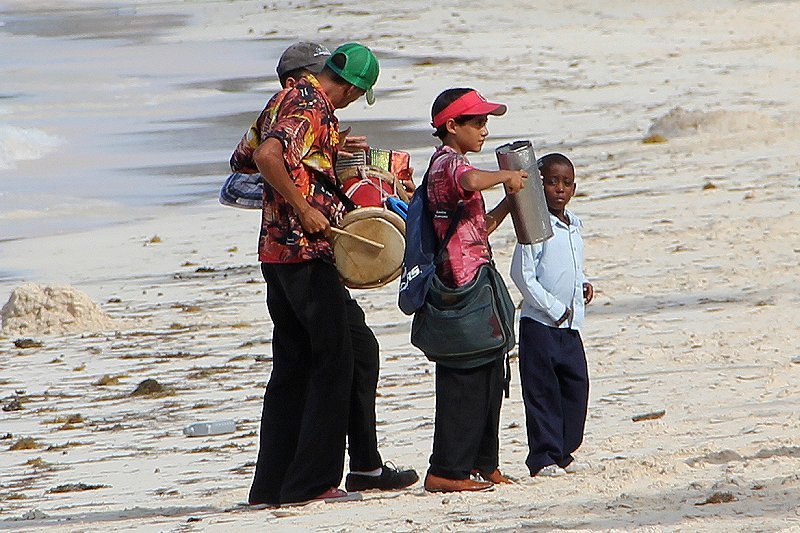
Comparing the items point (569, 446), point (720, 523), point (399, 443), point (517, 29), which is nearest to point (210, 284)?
point (399, 443)

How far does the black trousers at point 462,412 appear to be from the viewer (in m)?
5.54

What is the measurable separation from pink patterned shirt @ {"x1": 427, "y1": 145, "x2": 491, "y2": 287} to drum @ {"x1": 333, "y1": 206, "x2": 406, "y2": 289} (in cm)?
21

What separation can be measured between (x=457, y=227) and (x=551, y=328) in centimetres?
59

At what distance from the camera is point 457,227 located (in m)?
5.42

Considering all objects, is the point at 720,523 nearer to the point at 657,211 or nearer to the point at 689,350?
the point at 689,350

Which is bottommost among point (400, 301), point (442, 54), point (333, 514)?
point (333, 514)

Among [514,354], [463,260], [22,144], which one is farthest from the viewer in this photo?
[22,144]

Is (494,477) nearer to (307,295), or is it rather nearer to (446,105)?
(307,295)

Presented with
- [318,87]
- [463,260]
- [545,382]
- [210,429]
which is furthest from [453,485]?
[210,429]

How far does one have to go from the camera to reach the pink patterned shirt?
5387 millimetres

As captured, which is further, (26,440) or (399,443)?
(26,440)

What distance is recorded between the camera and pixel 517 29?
30703mm

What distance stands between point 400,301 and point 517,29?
25.8 m

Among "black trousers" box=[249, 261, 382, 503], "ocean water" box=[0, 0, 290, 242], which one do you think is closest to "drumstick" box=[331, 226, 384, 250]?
"black trousers" box=[249, 261, 382, 503]
